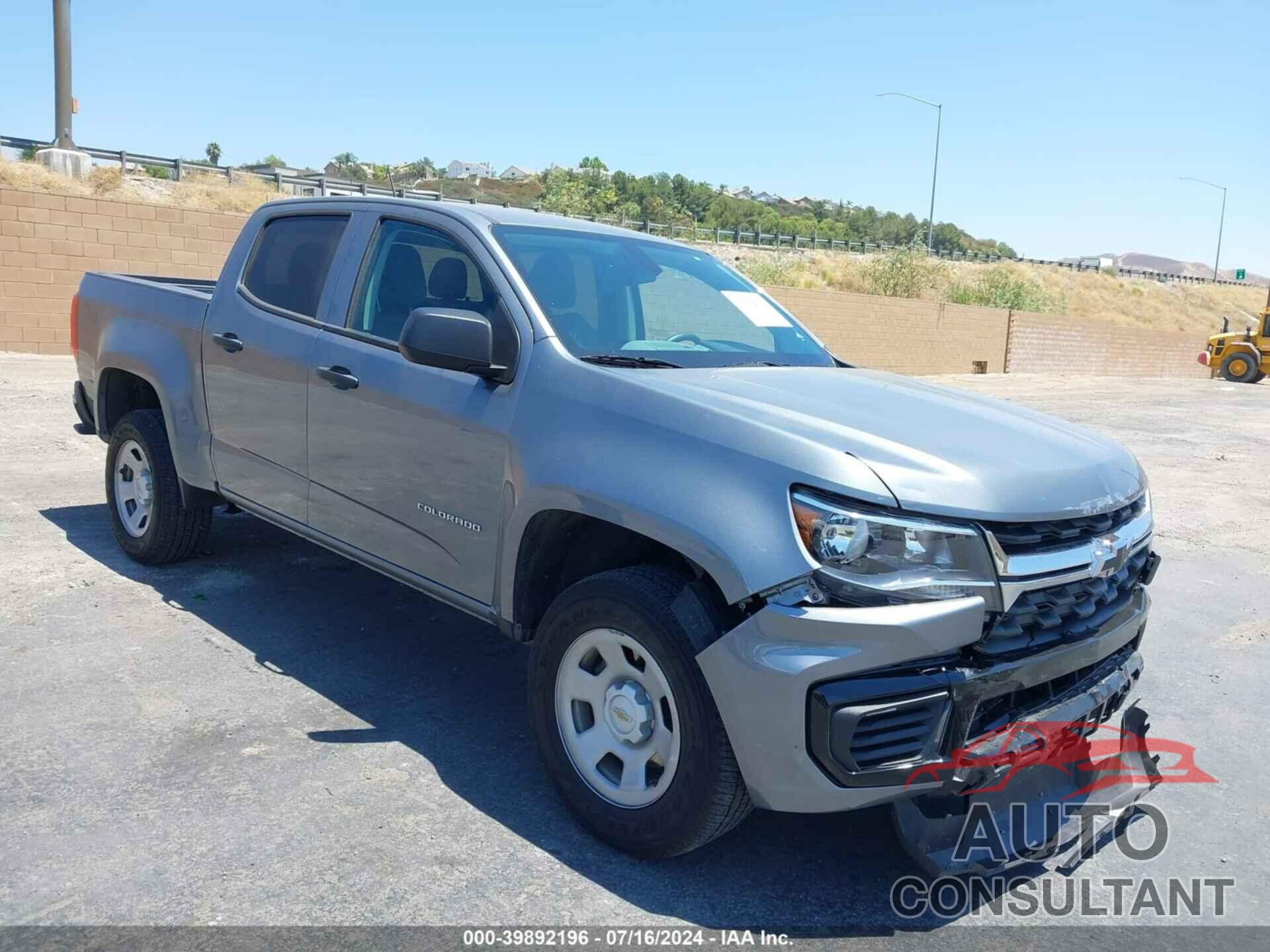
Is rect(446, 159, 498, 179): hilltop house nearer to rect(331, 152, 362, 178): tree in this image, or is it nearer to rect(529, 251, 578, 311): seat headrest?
rect(331, 152, 362, 178): tree

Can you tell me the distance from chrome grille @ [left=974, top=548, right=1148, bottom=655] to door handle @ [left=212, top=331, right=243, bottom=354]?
3.56m

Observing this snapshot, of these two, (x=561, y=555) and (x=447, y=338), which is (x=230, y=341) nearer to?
(x=447, y=338)

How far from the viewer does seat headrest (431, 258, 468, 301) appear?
4.13 m

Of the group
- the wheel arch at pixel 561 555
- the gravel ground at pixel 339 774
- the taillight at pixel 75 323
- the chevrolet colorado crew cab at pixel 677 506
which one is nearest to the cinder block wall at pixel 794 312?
the taillight at pixel 75 323

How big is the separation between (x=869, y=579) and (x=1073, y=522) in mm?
751

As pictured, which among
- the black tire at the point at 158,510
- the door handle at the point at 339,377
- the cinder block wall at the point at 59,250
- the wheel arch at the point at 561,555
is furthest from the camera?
the cinder block wall at the point at 59,250

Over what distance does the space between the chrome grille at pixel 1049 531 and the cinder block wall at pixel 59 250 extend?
16018 mm

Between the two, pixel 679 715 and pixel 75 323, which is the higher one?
pixel 75 323

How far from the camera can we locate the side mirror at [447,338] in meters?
3.60

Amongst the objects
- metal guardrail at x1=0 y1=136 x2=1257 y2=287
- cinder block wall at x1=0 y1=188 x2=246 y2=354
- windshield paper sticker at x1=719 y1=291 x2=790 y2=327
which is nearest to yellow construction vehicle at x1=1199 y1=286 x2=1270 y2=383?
metal guardrail at x1=0 y1=136 x2=1257 y2=287

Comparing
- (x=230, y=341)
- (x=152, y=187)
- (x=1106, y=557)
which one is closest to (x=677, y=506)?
(x=1106, y=557)

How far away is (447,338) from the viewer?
11.8ft

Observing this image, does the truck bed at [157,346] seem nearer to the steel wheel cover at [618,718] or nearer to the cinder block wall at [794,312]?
the steel wheel cover at [618,718]

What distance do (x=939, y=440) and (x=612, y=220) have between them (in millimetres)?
42206
